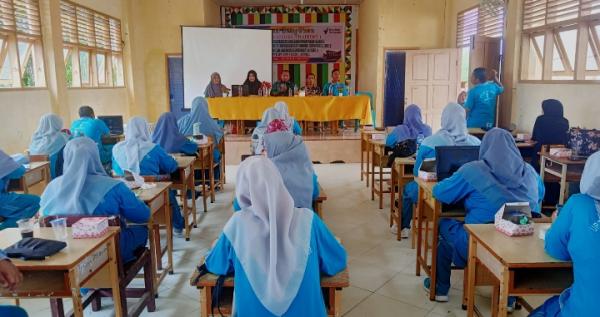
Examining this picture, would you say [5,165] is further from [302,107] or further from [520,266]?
[302,107]

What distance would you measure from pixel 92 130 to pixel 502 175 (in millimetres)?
4874

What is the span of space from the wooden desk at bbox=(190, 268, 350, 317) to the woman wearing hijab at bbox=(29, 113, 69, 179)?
386cm

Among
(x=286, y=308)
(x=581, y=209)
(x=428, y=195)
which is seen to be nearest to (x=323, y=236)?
(x=286, y=308)

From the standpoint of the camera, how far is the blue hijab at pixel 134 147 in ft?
12.5

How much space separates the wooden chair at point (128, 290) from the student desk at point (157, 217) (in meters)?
0.17

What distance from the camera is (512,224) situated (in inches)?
84.2

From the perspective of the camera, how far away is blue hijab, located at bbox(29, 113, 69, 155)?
4.89 meters

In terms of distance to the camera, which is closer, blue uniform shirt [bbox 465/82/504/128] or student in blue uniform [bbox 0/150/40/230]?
student in blue uniform [bbox 0/150/40/230]

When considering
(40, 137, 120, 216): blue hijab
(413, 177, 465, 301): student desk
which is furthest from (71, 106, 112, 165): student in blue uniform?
(413, 177, 465, 301): student desk

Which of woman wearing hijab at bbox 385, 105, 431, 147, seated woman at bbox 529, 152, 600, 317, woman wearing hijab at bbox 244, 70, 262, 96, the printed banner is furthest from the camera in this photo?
the printed banner

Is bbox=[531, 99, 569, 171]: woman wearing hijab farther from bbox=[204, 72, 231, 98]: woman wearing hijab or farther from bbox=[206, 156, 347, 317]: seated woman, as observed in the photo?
bbox=[204, 72, 231, 98]: woman wearing hijab

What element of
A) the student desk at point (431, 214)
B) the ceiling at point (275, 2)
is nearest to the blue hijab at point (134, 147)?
the student desk at point (431, 214)

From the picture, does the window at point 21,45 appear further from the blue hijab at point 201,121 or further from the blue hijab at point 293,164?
the blue hijab at point 293,164

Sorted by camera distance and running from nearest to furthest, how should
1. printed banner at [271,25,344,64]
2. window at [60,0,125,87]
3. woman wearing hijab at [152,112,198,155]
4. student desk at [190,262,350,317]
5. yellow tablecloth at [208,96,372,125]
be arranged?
student desk at [190,262,350,317] → woman wearing hijab at [152,112,198,155] → window at [60,0,125,87] → yellow tablecloth at [208,96,372,125] → printed banner at [271,25,344,64]
